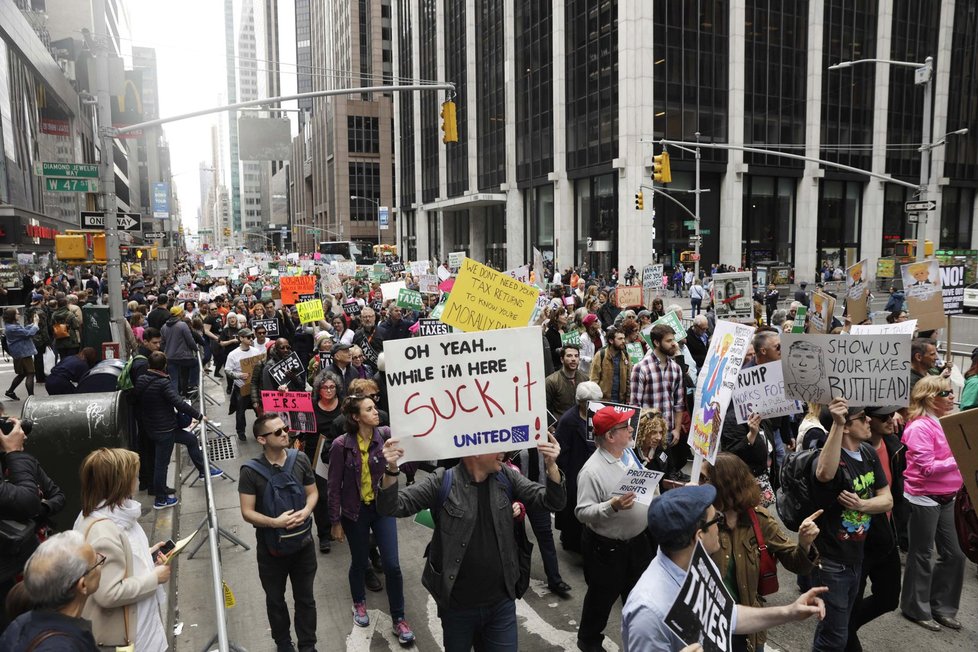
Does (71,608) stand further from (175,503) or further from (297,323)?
(297,323)

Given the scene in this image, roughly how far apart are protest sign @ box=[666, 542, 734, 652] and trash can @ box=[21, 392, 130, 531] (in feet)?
21.7

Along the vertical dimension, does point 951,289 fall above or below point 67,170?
below

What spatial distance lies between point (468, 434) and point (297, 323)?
13092 millimetres

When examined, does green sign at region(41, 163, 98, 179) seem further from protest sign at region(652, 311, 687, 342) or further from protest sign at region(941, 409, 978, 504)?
protest sign at region(941, 409, 978, 504)

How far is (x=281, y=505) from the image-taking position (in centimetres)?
512

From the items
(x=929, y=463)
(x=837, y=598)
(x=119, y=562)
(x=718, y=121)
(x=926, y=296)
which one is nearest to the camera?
(x=119, y=562)

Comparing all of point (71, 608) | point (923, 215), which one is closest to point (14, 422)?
point (71, 608)

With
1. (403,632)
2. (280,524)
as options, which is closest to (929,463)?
(403,632)

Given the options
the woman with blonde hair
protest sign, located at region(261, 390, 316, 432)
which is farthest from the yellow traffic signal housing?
the woman with blonde hair

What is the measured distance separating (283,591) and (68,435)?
3568 millimetres

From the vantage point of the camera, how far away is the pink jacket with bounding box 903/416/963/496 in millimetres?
5426

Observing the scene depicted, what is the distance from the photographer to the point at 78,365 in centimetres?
1008

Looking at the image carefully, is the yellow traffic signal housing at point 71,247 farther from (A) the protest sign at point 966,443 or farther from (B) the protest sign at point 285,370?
(A) the protest sign at point 966,443

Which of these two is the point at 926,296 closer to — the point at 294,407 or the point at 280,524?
the point at 294,407
